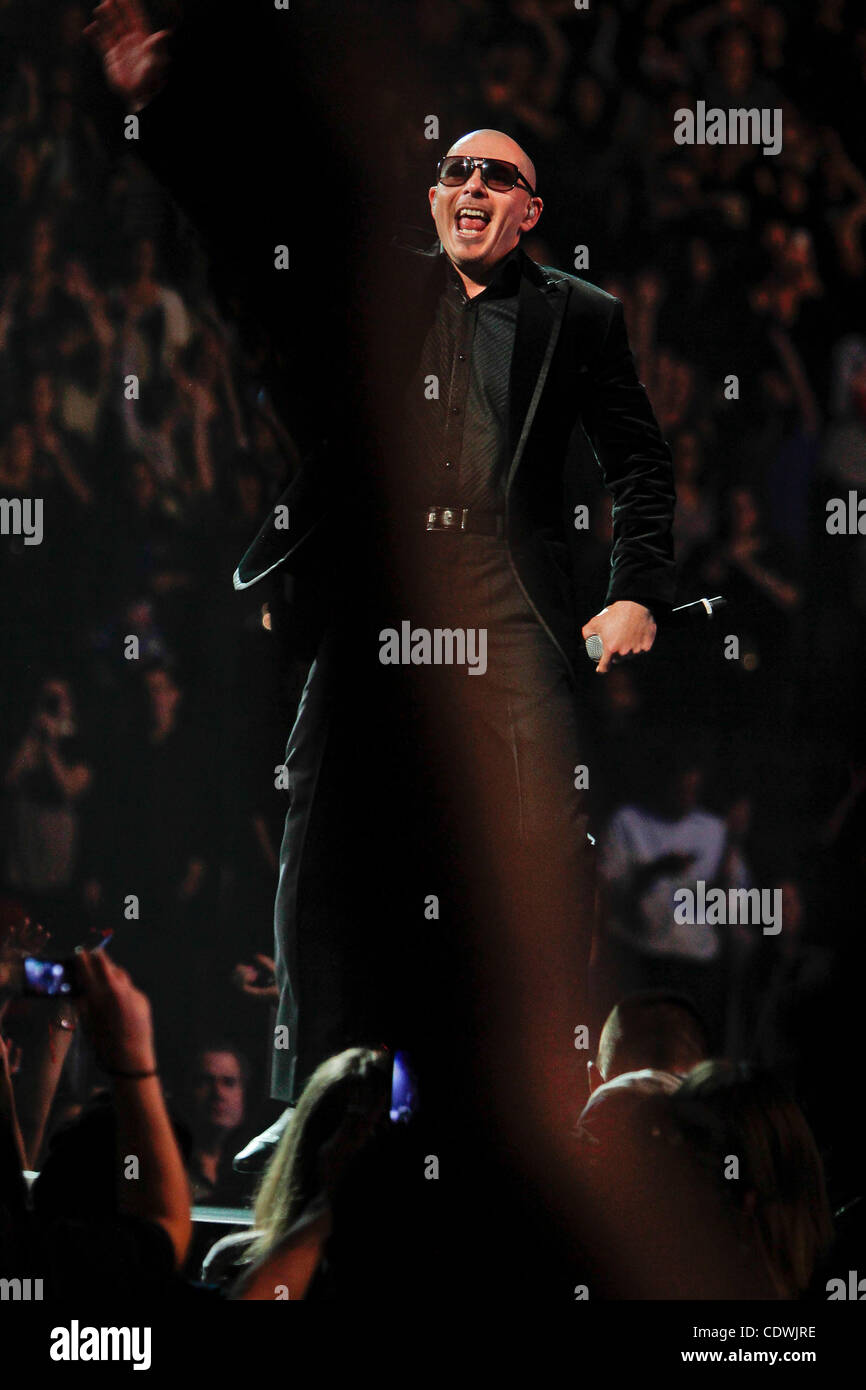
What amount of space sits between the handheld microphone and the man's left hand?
0.04 feet

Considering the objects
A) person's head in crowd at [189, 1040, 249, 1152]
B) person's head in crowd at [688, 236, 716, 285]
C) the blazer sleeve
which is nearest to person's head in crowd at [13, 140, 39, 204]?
the blazer sleeve

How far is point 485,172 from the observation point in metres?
4.42

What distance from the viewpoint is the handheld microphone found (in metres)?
4.40

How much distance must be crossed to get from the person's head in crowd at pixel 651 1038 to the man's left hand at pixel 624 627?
91cm

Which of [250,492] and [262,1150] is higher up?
[250,492]

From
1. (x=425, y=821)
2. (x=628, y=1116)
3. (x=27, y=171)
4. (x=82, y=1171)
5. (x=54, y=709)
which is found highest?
(x=27, y=171)

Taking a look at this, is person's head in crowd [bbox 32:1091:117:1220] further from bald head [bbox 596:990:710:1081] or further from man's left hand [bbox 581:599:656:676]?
man's left hand [bbox 581:599:656:676]

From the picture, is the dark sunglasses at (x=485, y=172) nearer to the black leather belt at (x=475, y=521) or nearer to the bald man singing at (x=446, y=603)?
the bald man singing at (x=446, y=603)

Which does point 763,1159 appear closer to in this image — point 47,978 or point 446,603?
point 446,603

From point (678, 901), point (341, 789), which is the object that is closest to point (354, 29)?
point (341, 789)

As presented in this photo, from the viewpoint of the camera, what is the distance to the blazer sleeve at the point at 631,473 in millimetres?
4410

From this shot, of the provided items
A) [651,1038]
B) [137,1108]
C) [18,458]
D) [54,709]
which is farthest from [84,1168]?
[18,458]

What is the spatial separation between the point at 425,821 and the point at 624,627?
2.38 feet

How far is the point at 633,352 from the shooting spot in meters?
4.73
